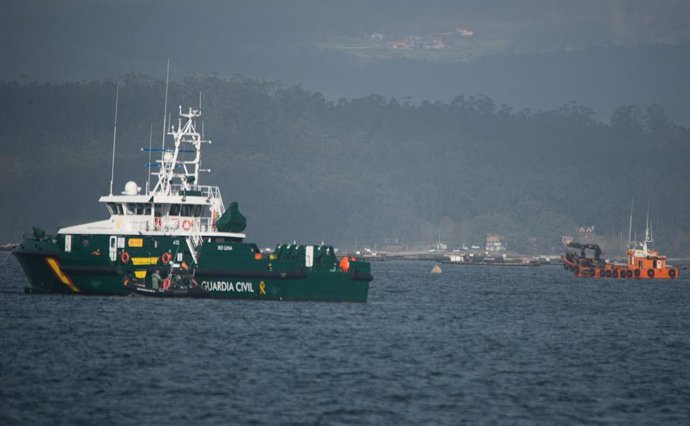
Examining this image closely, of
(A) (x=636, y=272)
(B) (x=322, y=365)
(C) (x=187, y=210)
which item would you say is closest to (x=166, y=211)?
(C) (x=187, y=210)

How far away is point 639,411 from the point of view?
112 feet

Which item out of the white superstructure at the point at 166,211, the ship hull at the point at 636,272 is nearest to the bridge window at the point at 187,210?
the white superstructure at the point at 166,211

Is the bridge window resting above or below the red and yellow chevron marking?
above

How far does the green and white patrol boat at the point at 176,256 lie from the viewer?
59062 millimetres

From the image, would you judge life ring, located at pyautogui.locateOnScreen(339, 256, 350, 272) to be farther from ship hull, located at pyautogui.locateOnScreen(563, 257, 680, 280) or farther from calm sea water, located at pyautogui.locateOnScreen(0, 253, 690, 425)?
ship hull, located at pyautogui.locateOnScreen(563, 257, 680, 280)

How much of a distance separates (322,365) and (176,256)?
20.1 m

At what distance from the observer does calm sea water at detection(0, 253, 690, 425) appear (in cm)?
3256

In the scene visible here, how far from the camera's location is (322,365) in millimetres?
41156

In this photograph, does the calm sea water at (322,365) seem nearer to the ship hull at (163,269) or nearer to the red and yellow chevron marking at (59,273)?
the ship hull at (163,269)

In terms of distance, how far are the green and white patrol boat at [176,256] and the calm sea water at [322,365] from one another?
3.43 ft

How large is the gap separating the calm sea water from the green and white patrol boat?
1044 millimetres

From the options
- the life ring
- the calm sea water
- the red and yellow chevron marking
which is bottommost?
the calm sea water

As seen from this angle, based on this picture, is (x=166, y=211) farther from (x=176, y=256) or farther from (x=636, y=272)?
(x=636, y=272)

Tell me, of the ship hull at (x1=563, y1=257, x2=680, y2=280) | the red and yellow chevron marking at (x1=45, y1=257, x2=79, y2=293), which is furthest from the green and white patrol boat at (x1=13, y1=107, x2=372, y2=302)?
the ship hull at (x1=563, y1=257, x2=680, y2=280)
